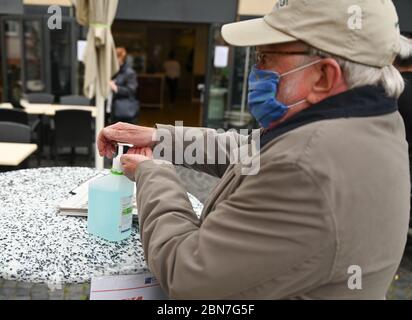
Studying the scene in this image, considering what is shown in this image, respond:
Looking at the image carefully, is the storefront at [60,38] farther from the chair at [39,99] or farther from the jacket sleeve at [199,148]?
the jacket sleeve at [199,148]

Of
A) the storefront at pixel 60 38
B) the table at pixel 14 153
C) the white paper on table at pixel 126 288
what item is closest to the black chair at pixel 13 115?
the table at pixel 14 153

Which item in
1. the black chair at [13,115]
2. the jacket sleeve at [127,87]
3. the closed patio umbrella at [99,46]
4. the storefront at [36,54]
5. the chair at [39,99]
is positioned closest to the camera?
the closed patio umbrella at [99,46]

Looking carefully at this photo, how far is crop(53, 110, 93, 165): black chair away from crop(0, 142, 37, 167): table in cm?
186

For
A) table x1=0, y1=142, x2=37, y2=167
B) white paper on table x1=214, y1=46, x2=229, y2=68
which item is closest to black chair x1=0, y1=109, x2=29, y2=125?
table x1=0, y1=142, x2=37, y2=167

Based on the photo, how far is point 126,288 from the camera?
4.23 feet

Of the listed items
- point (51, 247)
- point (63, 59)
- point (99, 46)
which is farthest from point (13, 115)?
point (51, 247)

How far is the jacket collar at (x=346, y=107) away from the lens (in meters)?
0.98

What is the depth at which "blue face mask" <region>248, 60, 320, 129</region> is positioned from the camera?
108cm

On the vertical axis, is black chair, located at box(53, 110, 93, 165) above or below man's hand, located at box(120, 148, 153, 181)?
below

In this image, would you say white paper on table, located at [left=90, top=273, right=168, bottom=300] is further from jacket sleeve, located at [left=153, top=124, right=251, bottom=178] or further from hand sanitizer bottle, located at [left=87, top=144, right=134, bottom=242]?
jacket sleeve, located at [left=153, top=124, right=251, bottom=178]

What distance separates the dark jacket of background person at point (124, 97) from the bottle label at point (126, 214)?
5.75m

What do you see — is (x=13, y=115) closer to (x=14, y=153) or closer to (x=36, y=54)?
(x=14, y=153)

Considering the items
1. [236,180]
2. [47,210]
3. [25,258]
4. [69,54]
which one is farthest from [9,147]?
[69,54]

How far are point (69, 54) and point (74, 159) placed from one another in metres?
2.86
